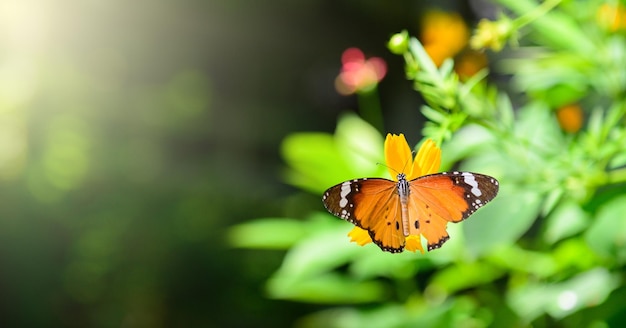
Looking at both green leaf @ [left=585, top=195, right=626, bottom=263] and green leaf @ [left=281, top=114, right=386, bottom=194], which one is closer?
green leaf @ [left=585, top=195, right=626, bottom=263]

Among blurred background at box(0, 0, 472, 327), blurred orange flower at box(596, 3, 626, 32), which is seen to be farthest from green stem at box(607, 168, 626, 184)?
blurred background at box(0, 0, 472, 327)

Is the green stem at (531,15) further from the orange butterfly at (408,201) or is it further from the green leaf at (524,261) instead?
the green leaf at (524,261)

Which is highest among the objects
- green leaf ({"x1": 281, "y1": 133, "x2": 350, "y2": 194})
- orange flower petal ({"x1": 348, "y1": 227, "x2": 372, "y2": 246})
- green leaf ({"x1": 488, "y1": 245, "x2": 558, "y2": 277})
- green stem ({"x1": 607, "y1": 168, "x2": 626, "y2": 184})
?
green leaf ({"x1": 281, "y1": 133, "x2": 350, "y2": 194})

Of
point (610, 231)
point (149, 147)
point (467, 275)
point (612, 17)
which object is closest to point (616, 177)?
point (610, 231)

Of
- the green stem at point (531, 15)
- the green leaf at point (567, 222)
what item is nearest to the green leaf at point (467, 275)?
the green leaf at point (567, 222)

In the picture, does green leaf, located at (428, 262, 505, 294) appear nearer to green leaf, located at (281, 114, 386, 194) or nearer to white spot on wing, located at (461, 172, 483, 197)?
green leaf, located at (281, 114, 386, 194)

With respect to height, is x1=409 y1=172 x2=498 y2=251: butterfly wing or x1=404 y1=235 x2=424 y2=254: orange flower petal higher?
x1=409 y1=172 x2=498 y2=251: butterfly wing

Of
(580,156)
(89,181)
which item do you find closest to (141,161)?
(89,181)

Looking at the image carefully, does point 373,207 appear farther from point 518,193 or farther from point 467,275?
point 467,275

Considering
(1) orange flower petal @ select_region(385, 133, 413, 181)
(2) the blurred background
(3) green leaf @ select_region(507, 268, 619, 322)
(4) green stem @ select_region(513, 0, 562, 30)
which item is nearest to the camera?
(1) orange flower petal @ select_region(385, 133, 413, 181)
